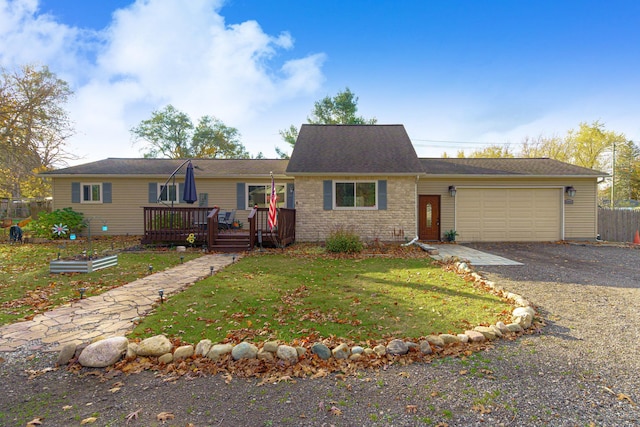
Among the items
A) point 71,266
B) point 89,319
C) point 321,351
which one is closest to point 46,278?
point 71,266

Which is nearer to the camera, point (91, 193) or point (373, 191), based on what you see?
point (373, 191)

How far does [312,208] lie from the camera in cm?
1225

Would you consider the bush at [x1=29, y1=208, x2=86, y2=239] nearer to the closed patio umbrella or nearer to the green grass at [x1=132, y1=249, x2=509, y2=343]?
the closed patio umbrella

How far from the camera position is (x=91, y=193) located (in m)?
14.4

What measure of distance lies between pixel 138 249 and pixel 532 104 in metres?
26.7

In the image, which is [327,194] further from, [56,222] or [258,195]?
[56,222]

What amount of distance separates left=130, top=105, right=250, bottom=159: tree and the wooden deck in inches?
1021

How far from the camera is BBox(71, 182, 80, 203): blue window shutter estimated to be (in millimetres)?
14242

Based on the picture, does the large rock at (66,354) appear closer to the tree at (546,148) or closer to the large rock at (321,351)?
the large rock at (321,351)

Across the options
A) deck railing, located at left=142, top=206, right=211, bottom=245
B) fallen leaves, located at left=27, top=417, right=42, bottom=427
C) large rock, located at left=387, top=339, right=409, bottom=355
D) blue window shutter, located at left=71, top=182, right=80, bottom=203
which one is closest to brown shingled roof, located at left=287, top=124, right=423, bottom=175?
deck railing, located at left=142, top=206, right=211, bottom=245

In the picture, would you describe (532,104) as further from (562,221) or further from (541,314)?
(541,314)

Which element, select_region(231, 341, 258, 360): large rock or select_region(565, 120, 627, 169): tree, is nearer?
select_region(231, 341, 258, 360): large rock

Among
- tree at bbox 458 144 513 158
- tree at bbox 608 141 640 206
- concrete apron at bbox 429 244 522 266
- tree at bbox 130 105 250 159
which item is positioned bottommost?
concrete apron at bbox 429 244 522 266

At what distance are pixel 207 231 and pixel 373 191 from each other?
21.6ft
